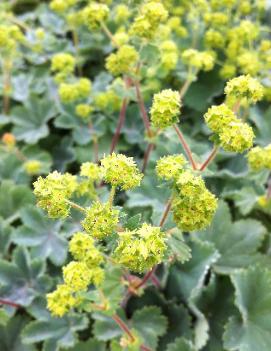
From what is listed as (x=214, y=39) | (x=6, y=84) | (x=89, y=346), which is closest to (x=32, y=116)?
(x=6, y=84)

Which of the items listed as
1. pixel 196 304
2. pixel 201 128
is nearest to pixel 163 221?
pixel 196 304

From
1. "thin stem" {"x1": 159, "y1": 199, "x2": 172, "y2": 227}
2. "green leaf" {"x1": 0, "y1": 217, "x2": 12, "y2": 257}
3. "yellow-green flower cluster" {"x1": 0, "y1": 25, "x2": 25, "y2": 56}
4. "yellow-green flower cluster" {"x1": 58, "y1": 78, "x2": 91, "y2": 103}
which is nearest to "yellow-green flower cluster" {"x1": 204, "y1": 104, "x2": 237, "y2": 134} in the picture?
"thin stem" {"x1": 159, "y1": 199, "x2": 172, "y2": 227}

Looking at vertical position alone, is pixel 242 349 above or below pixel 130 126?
below

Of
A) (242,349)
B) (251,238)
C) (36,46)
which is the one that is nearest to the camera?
(242,349)

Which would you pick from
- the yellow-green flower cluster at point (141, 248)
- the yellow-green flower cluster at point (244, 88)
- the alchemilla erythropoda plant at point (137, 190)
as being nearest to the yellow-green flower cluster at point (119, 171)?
the alchemilla erythropoda plant at point (137, 190)

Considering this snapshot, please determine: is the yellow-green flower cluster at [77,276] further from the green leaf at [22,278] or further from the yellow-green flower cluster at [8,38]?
the yellow-green flower cluster at [8,38]

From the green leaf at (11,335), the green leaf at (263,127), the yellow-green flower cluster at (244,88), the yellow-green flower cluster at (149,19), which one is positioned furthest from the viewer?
the green leaf at (263,127)

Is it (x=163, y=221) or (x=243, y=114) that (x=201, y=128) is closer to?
(x=243, y=114)
